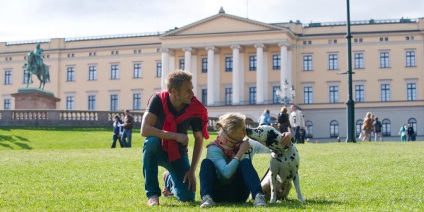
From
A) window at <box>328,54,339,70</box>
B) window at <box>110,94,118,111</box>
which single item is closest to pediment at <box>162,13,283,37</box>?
window at <box>328,54,339,70</box>

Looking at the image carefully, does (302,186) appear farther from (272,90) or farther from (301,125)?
(272,90)

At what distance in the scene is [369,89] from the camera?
82.4 metres

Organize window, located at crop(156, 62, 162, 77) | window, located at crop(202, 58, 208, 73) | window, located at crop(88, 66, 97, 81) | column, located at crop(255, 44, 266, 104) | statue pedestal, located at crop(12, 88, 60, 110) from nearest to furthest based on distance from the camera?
1. statue pedestal, located at crop(12, 88, 60, 110)
2. column, located at crop(255, 44, 266, 104)
3. window, located at crop(202, 58, 208, 73)
4. window, located at crop(156, 62, 162, 77)
5. window, located at crop(88, 66, 97, 81)

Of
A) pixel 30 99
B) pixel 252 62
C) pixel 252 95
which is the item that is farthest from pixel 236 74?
pixel 30 99

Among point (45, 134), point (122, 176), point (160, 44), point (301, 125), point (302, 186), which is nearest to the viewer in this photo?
point (302, 186)

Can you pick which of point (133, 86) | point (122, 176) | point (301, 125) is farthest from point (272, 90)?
point (122, 176)

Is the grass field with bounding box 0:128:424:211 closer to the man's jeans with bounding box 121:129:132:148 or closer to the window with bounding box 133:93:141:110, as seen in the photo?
the man's jeans with bounding box 121:129:132:148

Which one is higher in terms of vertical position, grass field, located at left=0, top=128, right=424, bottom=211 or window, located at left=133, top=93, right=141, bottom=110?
window, located at left=133, top=93, right=141, bottom=110

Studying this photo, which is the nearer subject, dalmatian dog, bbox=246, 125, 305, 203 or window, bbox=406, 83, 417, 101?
dalmatian dog, bbox=246, 125, 305, 203

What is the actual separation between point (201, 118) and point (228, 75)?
76.8m

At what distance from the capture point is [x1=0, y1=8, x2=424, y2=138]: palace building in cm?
8088

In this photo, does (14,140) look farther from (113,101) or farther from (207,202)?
(113,101)

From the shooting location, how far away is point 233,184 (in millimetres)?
9289

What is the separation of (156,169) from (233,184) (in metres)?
1.04
